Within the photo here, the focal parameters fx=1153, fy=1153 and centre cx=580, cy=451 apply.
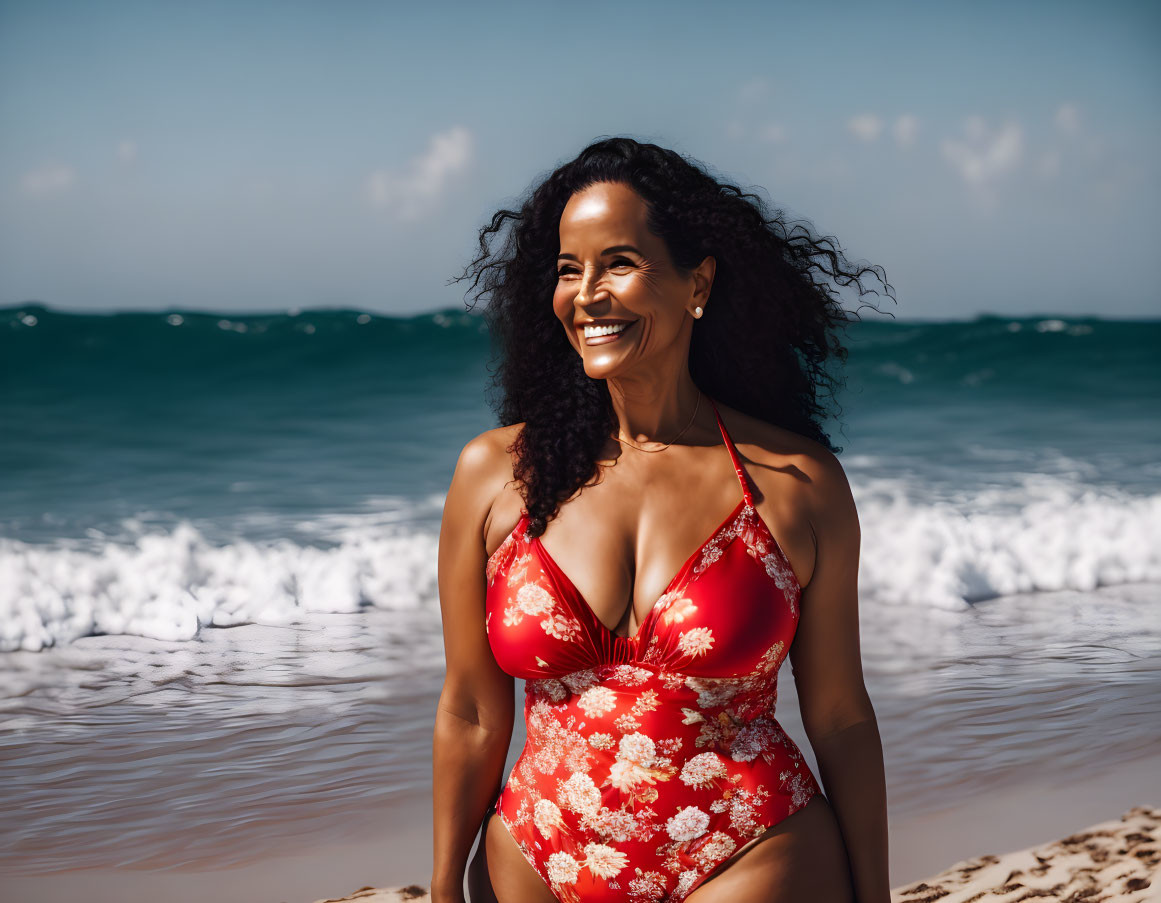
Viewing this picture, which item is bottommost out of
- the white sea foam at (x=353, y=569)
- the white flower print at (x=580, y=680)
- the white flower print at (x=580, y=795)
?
the white sea foam at (x=353, y=569)

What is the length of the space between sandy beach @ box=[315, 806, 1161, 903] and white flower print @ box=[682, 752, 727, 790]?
196 centimetres

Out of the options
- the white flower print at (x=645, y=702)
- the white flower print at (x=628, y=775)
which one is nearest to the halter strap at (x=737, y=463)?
the white flower print at (x=645, y=702)

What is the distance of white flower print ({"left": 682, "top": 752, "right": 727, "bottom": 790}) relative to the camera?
70.4 inches

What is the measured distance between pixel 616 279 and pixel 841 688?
77 centimetres

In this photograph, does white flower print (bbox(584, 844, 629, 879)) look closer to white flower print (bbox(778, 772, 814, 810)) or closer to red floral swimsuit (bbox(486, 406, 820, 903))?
red floral swimsuit (bbox(486, 406, 820, 903))

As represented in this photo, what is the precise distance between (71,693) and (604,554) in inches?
175

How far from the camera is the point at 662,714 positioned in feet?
5.86

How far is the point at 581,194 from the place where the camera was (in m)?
1.90

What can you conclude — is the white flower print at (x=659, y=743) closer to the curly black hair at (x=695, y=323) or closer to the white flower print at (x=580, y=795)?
the white flower print at (x=580, y=795)

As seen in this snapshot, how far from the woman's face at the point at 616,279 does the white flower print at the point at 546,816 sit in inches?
27.3

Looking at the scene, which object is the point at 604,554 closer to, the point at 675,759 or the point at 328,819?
the point at 675,759

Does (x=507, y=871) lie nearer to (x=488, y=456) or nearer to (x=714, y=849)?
(x=714, y=849)

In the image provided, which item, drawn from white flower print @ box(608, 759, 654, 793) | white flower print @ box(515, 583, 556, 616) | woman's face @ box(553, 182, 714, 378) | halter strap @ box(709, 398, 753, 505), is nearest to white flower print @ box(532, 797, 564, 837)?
white flower print @ box(608, 759, 654, 793)

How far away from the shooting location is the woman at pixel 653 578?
5.85ft
